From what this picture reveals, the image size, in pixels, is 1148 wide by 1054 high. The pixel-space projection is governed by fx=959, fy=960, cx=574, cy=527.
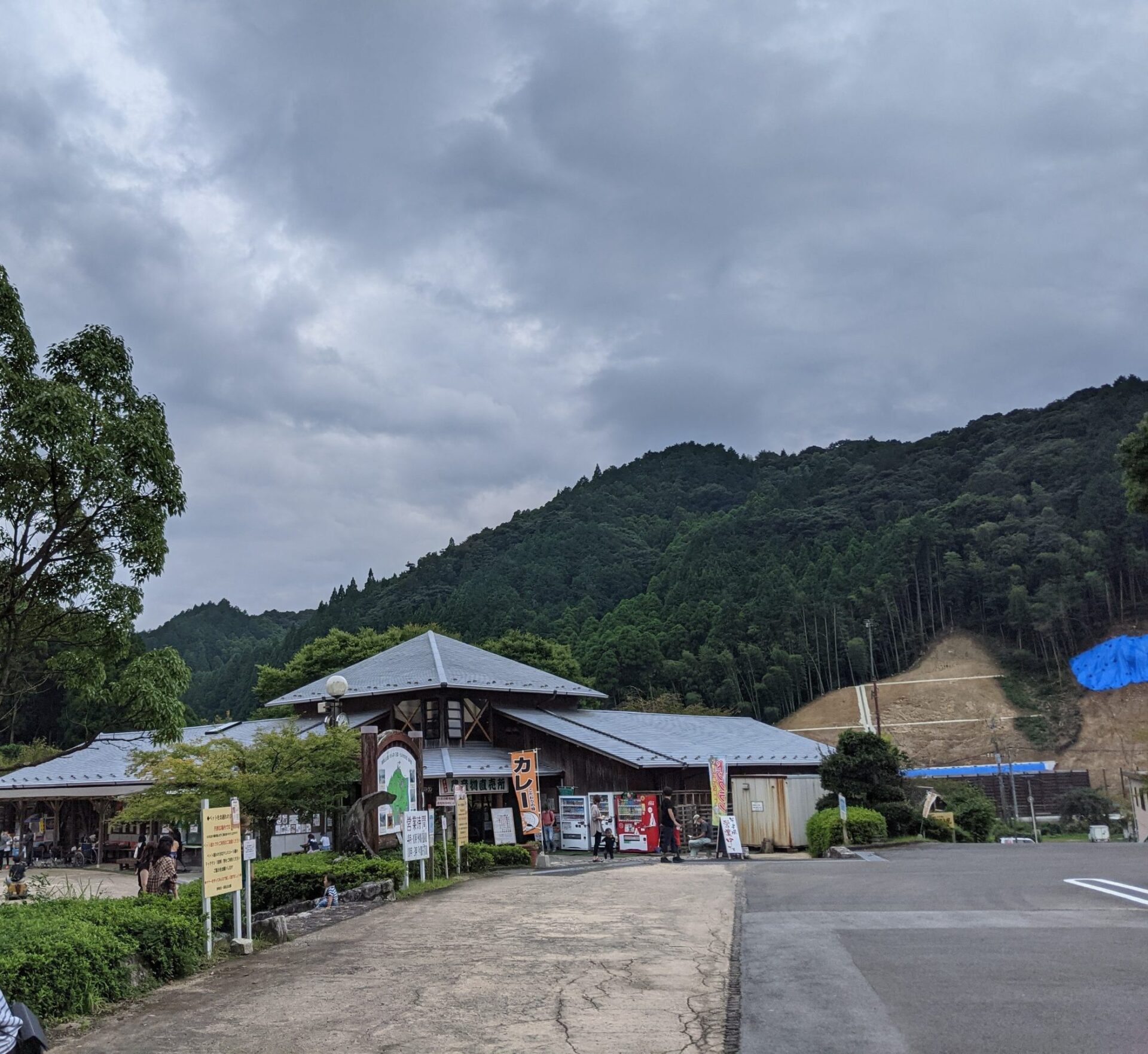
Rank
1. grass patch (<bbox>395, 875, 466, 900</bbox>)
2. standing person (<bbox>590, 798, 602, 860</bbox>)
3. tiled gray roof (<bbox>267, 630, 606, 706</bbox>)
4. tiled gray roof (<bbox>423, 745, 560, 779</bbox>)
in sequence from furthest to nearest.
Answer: tiled gray roof (<bbox>267, 630, 606, 706</bbox>), tiled gray roof (<bbox>423, 745, 560, 779</bbox>), standing person (<bbox>590, 798, 602, 860</bbox>), grass patch (<bbox>395, 875, 466, 900</bbox>)

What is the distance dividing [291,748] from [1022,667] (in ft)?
262

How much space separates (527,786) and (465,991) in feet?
52.7

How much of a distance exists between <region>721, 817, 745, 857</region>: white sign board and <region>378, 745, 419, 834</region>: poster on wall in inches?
308

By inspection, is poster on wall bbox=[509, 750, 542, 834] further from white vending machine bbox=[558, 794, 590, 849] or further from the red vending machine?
the red vending machine

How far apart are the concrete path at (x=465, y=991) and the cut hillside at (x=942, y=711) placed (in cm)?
6308

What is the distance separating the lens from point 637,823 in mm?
26562

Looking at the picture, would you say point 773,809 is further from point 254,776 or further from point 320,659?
point 320,659

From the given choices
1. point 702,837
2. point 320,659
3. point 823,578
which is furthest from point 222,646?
point 702,837

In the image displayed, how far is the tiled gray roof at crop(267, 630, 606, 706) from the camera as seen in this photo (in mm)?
29438

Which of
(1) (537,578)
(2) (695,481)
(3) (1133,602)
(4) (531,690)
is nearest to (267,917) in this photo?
(4) (531,690)

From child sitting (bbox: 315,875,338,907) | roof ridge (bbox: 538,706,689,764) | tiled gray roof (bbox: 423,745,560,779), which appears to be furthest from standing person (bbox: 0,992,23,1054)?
roof ridge (bbox: 538,706,689,764)

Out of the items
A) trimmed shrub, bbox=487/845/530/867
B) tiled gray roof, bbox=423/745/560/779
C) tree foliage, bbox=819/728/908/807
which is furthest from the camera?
tiled gray roof, bbox=423/745/560/779

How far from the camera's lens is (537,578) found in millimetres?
109625

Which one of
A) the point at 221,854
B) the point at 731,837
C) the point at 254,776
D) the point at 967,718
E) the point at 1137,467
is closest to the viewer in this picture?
the point at 221,854
